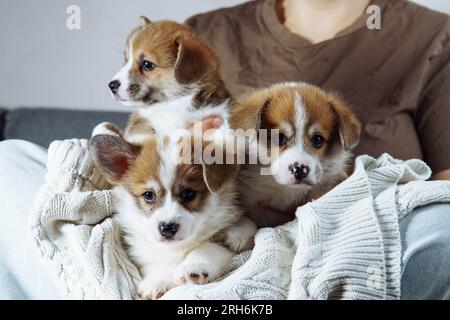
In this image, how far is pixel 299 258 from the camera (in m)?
0.84

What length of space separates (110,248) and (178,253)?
110 millimetres

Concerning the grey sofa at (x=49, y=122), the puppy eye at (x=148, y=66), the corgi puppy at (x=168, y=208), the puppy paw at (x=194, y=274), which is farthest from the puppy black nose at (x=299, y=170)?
the grey sofa at (x=49, y=122)

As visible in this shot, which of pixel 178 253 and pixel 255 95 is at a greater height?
pixel 255 95

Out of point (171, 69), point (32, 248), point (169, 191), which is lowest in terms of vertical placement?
point (32, 248)

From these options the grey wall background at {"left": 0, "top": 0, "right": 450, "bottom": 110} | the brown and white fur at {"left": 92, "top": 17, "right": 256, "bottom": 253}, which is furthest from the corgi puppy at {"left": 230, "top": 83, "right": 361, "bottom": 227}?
the grey wall background at {"left": 0, "top": 0, "right": 450, "bottom": 110}

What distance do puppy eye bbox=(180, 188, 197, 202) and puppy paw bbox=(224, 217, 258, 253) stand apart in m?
0.10

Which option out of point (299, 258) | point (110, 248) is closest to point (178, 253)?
point (110, 248)

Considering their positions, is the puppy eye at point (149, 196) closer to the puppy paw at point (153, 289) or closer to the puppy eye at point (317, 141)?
the puppy paw at point (153, 289)

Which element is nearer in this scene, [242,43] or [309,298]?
[309,298]

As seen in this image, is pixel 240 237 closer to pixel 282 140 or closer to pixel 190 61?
pixel 282 140

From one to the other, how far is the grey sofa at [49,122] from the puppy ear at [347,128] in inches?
36.8

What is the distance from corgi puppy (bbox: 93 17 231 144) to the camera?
111 cm

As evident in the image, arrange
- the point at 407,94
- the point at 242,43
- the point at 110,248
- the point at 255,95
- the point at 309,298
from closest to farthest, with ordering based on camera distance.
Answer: the point at 309,298 < the point at 110,248 < the point at 255,95 < the point at 407,94 < the point at 242,43

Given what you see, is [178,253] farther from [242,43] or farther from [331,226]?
[242,43]
